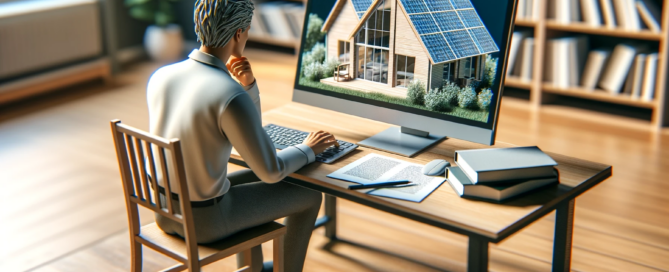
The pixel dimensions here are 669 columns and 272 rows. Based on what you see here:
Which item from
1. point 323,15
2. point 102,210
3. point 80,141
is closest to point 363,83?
point 323,15

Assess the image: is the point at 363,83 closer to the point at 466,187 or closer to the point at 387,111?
the point at 387,111

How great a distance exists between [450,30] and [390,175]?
438mm

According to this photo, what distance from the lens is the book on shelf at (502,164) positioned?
1649mm

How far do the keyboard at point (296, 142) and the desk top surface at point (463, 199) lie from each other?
22 millimetres

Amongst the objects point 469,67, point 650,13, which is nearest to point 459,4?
point 469,67

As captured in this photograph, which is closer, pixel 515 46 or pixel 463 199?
pixel 463 199

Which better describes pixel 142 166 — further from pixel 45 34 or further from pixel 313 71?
pixel 45 34

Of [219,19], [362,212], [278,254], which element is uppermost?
[219,19]

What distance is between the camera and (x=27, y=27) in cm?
454

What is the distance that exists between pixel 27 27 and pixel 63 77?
0.43 metres

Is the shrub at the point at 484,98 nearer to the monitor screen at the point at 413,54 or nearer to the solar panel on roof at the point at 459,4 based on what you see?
the monitor screen at the point at 413,54

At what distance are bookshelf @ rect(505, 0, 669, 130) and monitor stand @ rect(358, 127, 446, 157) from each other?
228 cm

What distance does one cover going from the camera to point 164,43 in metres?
5.44

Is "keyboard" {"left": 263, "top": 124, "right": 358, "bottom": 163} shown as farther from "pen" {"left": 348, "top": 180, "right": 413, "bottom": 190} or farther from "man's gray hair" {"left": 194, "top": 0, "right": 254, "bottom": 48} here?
"man's gray hair" {"left": 194, "top": 0, "right": 254, "bottom": 48}
